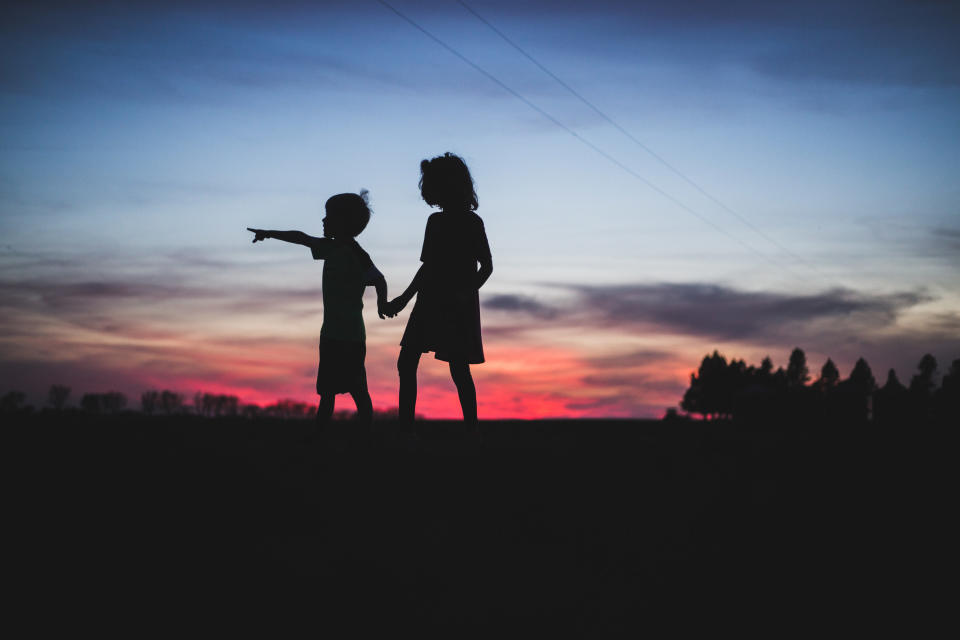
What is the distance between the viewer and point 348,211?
851 centimetres

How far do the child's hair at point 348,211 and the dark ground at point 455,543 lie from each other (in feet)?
8.20

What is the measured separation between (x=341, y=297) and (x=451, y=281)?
4.07ft

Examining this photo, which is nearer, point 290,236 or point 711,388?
point 290,236

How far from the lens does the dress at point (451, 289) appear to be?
780 centimetres

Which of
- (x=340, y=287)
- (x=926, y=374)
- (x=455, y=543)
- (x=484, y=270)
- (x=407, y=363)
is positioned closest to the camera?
(x=455, y=543)

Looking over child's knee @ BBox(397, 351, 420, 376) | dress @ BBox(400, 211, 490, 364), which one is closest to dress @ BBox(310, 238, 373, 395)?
child's knee @ BBox(397, 351, 420, 376)

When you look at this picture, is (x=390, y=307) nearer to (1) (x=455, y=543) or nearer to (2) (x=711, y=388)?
(1) (x=455, y=543)

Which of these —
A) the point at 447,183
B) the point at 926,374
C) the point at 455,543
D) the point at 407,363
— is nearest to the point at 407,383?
the point at 407,363

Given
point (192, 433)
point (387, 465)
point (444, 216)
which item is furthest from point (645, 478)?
point (192, 433)

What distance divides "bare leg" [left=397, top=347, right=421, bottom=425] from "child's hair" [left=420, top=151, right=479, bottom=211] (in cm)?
151

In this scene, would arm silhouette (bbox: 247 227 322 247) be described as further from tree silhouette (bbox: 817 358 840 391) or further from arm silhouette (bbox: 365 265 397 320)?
tree silhouette (bbox: 817 358 840 391)

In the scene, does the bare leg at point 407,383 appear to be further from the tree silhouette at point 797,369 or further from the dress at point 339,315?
the tree silhouette at point 797,369

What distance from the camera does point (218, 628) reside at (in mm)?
2756

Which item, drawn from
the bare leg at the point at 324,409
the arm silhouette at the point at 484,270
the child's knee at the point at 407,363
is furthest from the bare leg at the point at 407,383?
the arm silhouette at the point at 484,270
